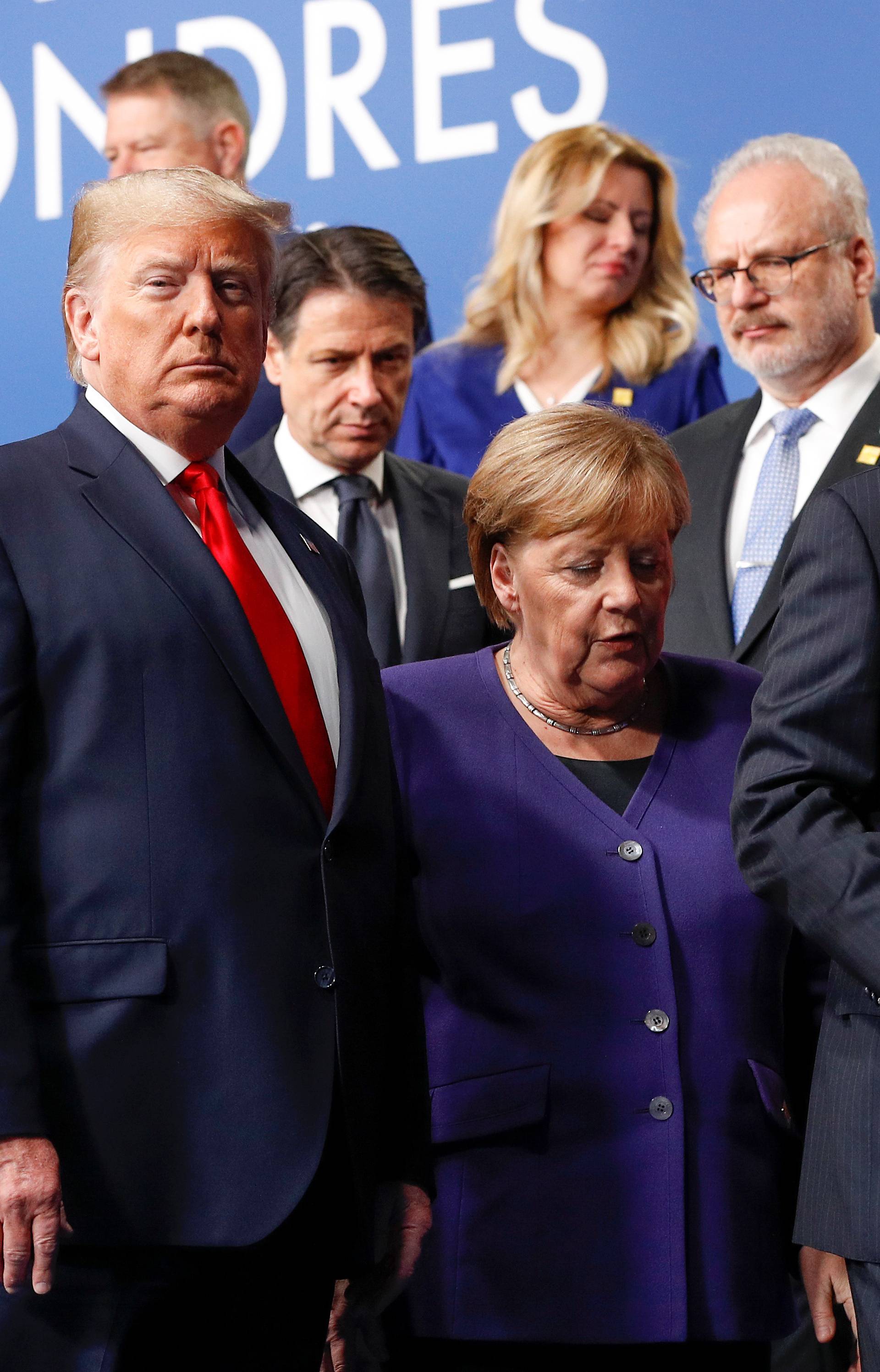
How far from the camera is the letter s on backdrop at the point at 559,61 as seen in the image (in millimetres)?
3672

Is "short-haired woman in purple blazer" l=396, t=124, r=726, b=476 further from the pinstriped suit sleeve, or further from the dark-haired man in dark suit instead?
the pinstriped suit sleeve

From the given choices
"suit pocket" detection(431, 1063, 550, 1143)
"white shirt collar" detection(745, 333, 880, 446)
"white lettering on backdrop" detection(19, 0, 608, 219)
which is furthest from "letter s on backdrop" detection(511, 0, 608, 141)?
"suit pocket" detection(431, 1063, 550, 1143)

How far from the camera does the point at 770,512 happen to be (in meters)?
3.02

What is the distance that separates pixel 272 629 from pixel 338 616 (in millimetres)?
Answer: 125

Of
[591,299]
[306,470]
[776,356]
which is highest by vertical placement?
[591,299]

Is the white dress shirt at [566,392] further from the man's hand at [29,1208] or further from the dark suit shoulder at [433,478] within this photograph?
the man's hand at [29,1208]

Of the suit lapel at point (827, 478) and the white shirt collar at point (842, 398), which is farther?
the white shirt collar at point (842, 398)

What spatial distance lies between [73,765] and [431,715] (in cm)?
63

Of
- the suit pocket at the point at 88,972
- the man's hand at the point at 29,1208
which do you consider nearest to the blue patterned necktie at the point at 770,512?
the suit pocket at the point at 88,972

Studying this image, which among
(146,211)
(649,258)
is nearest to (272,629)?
(146,211)

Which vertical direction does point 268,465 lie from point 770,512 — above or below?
above

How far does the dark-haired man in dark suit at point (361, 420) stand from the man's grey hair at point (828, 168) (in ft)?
2.37

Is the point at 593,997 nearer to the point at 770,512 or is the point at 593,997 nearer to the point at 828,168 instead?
the point at 770,512

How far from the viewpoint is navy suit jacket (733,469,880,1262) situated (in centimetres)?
150
